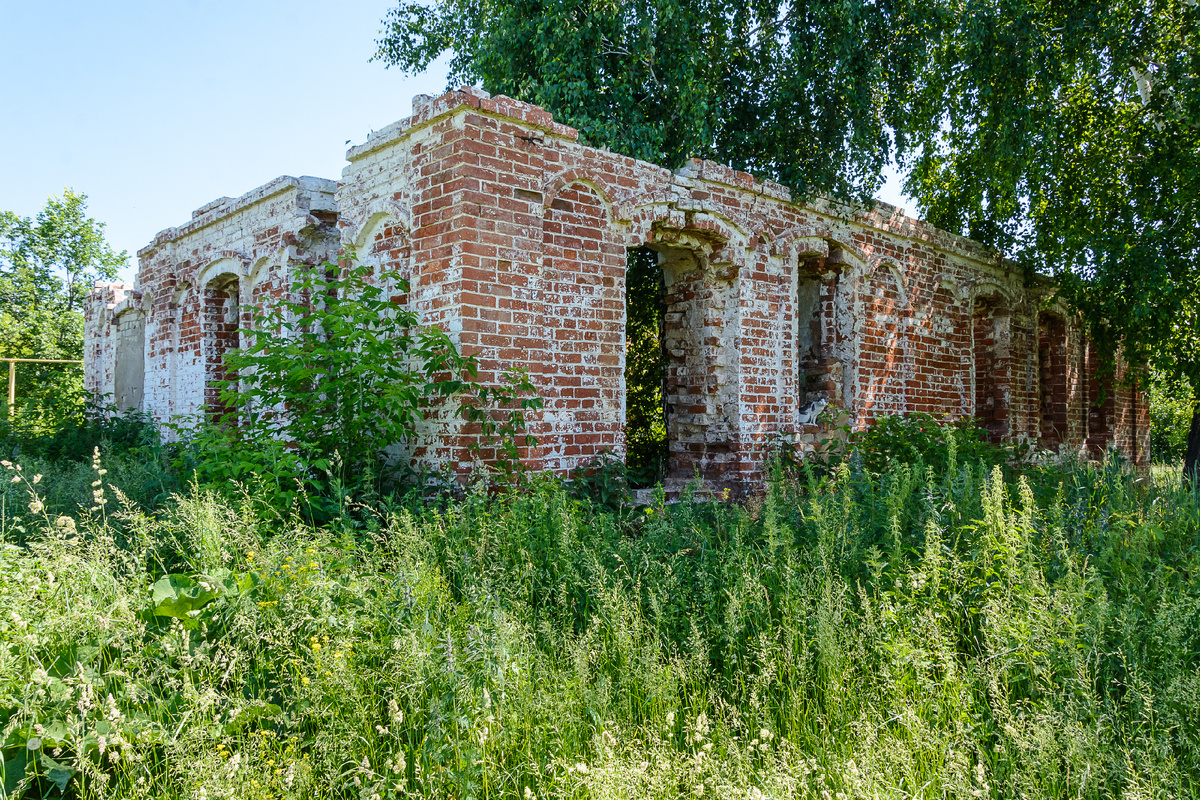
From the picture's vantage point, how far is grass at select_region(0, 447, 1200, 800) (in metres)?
2.53

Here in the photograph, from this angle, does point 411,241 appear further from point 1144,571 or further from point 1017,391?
point 1017,391

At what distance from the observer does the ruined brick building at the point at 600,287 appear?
5.98 metres

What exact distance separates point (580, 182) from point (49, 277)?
32.0 m

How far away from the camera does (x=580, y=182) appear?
6.56 m

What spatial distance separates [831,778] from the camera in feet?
8.41

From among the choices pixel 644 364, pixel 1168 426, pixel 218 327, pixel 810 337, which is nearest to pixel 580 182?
pixel 810 337

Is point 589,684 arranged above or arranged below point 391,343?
below

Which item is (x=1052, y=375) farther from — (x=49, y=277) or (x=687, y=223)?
(x=49, y=277)

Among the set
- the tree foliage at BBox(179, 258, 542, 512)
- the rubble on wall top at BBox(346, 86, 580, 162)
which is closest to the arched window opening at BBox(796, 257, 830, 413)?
the rubble on wall top at BBox(346, 86, 580, 162)

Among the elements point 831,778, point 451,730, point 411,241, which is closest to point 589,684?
point 451,730

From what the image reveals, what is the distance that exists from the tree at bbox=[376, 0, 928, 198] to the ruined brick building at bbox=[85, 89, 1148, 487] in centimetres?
110

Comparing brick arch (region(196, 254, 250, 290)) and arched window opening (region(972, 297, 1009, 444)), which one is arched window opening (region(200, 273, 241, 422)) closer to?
brick arch (region(196, 254, 250, 290))

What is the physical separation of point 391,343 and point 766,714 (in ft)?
13.1

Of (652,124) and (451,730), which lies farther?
(652,124)
